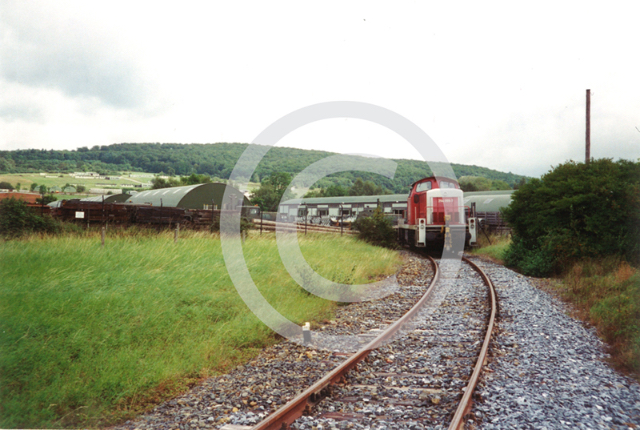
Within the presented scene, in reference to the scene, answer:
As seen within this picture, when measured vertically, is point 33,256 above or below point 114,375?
above

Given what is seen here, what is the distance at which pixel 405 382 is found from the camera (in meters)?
4.21

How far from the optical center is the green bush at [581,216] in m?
10.5

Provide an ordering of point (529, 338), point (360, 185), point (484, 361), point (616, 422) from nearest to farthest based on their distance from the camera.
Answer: point (616, 422)
point (484, 361)
point (529, 338)
point (360, 185)

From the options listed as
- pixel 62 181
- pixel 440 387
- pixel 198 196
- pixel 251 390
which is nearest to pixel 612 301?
pixel 440 387

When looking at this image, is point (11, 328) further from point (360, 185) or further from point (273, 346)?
point (360, 185)

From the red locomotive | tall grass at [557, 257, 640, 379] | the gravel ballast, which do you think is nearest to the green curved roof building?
the red locomotive

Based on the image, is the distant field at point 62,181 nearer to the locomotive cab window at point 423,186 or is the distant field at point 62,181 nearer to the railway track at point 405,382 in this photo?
the railway track at point 405,382

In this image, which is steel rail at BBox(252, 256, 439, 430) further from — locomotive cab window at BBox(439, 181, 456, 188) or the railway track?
locomotive cab window at BBox(439, 181, 456, 188)

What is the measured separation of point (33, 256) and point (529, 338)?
9161mm

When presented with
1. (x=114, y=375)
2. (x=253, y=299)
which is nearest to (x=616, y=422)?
(x=114, y=375)

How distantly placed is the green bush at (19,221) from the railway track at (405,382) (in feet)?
37.3

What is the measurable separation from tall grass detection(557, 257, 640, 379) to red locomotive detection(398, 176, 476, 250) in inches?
216

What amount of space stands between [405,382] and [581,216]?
34.0 feet

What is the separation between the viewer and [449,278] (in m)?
11.2
